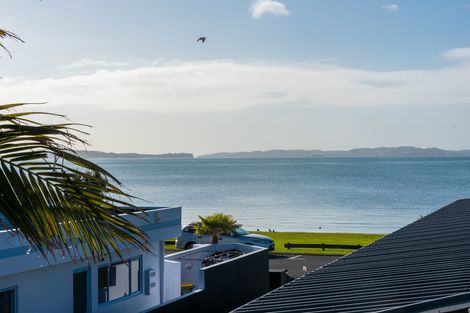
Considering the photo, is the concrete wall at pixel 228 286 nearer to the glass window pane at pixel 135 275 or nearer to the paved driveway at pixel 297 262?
the glass window pane at pixel 135 275

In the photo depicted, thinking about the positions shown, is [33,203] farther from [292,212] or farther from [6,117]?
[292,212]

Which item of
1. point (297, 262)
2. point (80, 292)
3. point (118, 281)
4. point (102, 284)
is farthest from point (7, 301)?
point (297, 262)

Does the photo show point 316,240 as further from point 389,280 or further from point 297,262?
point 389,280

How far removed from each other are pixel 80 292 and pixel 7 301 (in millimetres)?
2776

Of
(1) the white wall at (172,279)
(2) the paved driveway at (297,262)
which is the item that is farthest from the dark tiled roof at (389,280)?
(2) the paved driveway at (297,262)

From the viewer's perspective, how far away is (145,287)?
70.1 ft

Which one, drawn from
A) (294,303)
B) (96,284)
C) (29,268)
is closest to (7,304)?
(29,268)

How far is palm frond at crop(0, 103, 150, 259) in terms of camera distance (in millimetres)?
3564

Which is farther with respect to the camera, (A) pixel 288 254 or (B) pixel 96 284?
(A) pixel 288 254

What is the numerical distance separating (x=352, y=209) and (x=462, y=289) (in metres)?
109

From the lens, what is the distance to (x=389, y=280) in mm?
10703

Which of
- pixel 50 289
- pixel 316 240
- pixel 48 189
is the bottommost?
pixel 316 240

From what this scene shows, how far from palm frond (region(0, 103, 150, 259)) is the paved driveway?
98.1ft

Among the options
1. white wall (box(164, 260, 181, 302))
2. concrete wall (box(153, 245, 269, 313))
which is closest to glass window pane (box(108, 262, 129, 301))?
concrete wall (box(153, 245, 269, 313))
